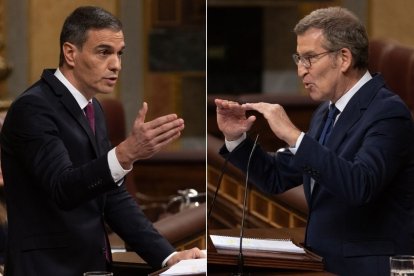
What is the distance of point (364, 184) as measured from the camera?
7.72ft

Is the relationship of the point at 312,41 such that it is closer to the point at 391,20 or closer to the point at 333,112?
the point at 333,112

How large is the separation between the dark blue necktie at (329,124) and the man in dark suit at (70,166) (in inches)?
15.6

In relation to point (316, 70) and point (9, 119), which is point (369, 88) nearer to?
point (316, 70)

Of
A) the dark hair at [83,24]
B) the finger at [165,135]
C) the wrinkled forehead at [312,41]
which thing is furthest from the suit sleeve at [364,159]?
the dark hair at [83,24]

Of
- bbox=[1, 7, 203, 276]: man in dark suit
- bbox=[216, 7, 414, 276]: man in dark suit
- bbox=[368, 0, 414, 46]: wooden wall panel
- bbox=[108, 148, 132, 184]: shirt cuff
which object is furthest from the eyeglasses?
bbox=[368, 0, 414, 46]: wooden wall panel

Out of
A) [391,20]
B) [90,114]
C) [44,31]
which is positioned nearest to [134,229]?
[90,114]

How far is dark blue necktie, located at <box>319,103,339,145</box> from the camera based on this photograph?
258 centimetres

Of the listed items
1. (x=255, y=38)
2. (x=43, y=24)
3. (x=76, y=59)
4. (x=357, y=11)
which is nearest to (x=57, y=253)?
(x=76, y=59)

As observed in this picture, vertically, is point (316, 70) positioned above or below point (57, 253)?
above

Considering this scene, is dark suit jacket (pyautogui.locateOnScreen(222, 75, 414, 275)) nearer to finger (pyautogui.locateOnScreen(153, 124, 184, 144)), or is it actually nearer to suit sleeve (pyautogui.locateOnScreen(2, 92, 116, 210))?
finger (pyautogui.locateOnScreen(153, 124, 184, 144))

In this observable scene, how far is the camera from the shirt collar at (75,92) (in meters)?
2.49

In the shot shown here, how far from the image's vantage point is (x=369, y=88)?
99.4 inches

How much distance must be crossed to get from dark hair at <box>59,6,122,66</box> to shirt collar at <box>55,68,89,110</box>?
8 cm

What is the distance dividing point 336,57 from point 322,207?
13.7 inches
